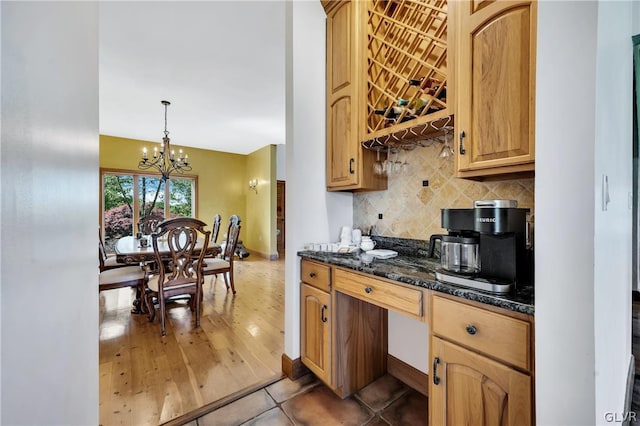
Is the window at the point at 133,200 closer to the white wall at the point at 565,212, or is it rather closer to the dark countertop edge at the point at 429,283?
the dark countertop edge at the point at 429,283

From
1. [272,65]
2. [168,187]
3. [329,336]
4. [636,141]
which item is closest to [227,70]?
[272,65]

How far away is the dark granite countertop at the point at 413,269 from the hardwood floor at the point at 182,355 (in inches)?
40.4

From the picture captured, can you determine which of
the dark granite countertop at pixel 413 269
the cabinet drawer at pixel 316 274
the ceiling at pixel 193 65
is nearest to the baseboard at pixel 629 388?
the dark granite countertop at pixel 413 269

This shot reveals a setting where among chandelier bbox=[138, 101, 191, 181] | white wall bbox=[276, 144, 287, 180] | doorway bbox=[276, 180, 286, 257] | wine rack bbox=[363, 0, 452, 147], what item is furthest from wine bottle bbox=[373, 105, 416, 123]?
doorway bbox=[276, 180, 286, 257]

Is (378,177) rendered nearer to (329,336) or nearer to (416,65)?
(416,65)

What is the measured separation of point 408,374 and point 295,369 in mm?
777

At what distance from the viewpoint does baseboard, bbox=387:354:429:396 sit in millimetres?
1690

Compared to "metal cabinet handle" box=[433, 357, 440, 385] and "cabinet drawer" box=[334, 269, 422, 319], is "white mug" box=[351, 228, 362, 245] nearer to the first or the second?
"cabinet drawer" box=[334, 269, 422, 319]

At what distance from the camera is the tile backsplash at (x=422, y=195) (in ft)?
4.74

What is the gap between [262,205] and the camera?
6750 mm

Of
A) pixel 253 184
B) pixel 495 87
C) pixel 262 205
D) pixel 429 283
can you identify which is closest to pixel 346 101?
pixel 495 87

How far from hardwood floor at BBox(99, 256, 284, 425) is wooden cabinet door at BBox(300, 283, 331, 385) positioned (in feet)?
1.14

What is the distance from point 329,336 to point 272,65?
2.93 metres

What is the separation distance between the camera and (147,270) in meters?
2.98
